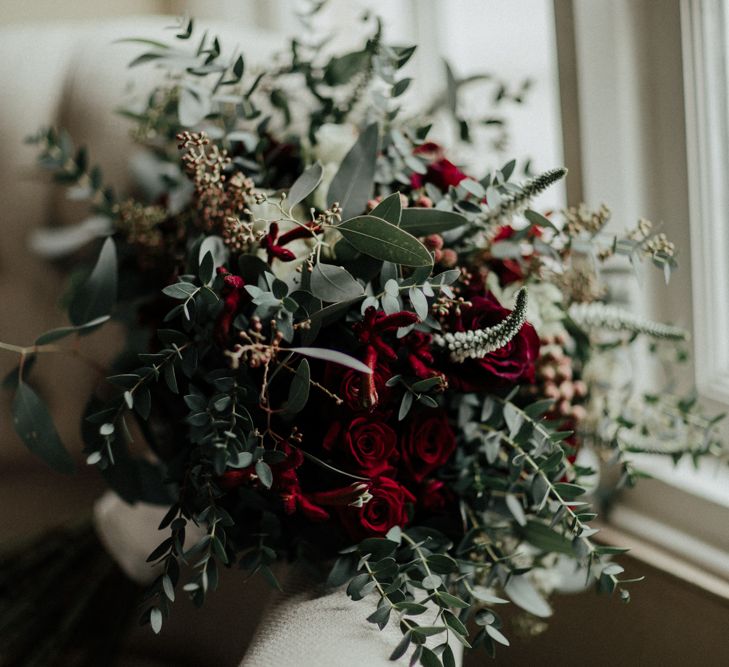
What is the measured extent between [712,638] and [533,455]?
0.35 meters

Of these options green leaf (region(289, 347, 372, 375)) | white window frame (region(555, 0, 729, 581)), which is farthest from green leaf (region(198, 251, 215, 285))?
white window frame (region(555, 0, 729, 581))

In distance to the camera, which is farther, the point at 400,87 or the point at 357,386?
the point at 400,87

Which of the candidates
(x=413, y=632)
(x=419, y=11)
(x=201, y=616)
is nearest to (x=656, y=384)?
(x=413, y=632)

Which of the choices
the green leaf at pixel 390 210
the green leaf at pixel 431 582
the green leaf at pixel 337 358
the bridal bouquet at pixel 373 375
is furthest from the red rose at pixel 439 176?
the green leaf at pixel 431 582

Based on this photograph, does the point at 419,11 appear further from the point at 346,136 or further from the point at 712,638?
the point at 712,638

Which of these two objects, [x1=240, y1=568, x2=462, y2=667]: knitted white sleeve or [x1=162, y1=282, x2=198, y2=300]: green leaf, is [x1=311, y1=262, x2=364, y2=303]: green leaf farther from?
[x1=240, y1=568, x2=462, y2=667]: knitted white sleeve

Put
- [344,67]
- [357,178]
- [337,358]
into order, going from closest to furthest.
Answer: [337,358], [357,178], [344,67]

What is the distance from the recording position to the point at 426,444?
576 mm

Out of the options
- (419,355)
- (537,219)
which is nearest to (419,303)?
(419,355)

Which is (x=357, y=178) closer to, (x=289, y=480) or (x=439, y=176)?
(x=439, y=176)

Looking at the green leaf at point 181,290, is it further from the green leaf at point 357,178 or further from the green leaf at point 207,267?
the green leaf at point 357,178

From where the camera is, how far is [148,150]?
96 centimetres

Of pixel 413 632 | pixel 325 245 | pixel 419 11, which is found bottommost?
pixel 413 632

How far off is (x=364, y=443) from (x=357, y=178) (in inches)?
8.9
